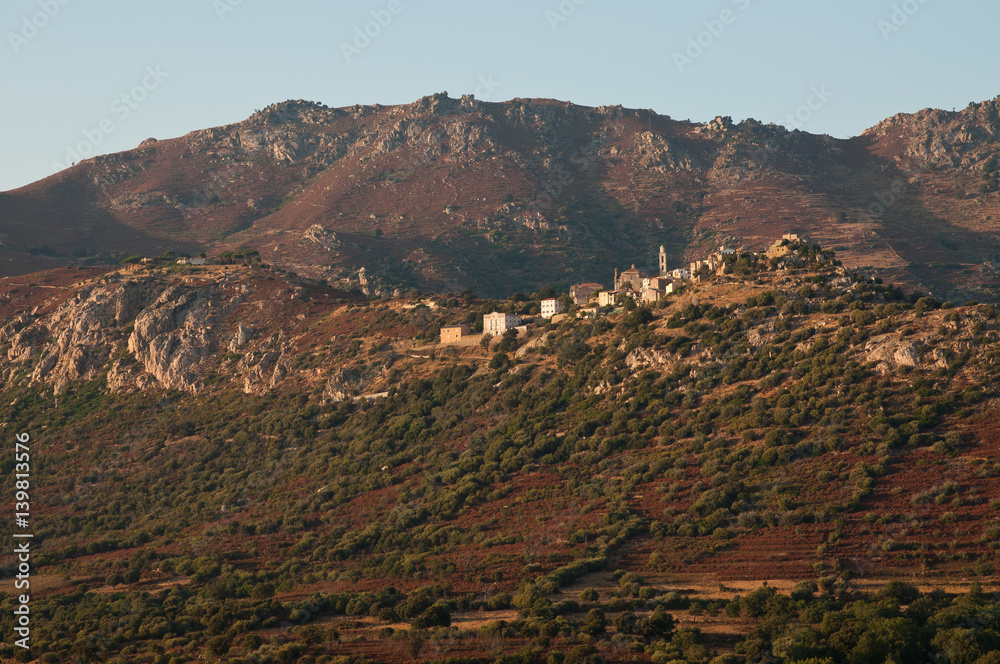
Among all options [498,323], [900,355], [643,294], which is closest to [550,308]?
[498,323]

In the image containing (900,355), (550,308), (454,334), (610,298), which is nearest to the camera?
(900,355)

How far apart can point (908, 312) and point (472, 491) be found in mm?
38679

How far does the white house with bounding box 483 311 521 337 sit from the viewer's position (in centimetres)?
11175

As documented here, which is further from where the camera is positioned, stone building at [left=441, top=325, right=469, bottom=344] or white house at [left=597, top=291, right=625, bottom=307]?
white house at [left=597, top=291, right=625, bottom=307]

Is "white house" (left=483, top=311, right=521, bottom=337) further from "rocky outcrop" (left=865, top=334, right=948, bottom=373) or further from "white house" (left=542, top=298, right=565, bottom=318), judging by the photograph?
"rocky outcrop" (left=865, top=334, right=948, bottom=373)

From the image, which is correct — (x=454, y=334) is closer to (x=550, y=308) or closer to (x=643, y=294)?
(x=550, y=308)

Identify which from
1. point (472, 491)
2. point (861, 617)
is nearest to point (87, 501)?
point (472, 491)

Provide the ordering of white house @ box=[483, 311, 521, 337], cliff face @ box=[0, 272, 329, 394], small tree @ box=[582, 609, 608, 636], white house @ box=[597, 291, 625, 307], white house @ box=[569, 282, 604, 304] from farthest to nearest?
white house @ box=[569, 282, 604, 304]
cliff face @ box=[0, 272, 329, 394]
white house @ box=[597, 291, 625, 307]
white house @ box=[483, 311, 521, 337]
small tree @ box=[582, 609, 608, 636]

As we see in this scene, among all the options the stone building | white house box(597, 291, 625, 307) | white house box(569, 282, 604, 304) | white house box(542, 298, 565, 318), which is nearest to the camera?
the stone building

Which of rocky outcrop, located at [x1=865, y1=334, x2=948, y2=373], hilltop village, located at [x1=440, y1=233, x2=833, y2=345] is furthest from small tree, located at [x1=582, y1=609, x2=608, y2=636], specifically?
hilltop village, located at [x1=440, y1=233, x2=833, y2=345]

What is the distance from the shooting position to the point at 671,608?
2205 inches

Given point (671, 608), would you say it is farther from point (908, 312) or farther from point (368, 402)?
point (368, 402)

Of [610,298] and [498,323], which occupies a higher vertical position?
[610,298]

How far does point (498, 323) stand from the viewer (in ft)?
368
